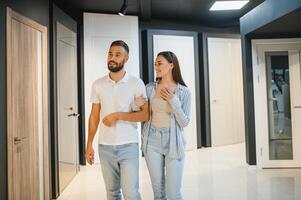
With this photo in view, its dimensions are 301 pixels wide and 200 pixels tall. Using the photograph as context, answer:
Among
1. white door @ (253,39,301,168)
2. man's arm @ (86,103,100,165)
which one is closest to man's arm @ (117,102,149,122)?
man's arm @ (86,103,100,165)

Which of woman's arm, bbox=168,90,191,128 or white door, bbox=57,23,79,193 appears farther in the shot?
white door, bbox=57,23,79,193

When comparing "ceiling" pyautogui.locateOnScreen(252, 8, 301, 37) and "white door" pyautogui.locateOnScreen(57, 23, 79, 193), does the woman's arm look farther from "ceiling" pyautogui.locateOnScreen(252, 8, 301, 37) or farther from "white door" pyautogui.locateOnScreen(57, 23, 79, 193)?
"white door" pyautogui.locateOnScreen(57, 23, 79, 193)

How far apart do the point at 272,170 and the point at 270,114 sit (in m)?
0.85

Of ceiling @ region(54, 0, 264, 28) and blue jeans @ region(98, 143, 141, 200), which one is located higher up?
ceiling @ region(54, 0, 264, 28)

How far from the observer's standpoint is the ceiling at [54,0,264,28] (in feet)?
17.4

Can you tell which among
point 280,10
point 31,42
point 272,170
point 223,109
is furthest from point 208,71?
point 31,42

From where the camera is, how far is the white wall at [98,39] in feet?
18.7

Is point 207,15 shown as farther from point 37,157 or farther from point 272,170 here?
point 37,157

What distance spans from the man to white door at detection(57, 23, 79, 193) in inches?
A: 74.0

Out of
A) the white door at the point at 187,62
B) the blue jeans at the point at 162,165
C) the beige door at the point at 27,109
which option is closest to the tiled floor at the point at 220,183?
the beige door at the point at 27,109

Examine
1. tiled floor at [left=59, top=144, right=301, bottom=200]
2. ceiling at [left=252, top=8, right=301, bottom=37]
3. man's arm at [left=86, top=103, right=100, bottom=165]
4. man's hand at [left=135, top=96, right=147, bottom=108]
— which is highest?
ceiling at [left=252, top=8, right=301, bottom=37]

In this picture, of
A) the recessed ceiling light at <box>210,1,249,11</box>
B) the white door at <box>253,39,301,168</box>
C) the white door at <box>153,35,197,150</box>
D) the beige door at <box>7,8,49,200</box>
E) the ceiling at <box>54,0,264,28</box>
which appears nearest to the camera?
the beige door at <box>7,8,49,200</box>

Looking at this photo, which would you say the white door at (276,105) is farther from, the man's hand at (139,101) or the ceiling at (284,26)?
the man's hand at (139,101)

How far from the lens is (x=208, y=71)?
7102mm
